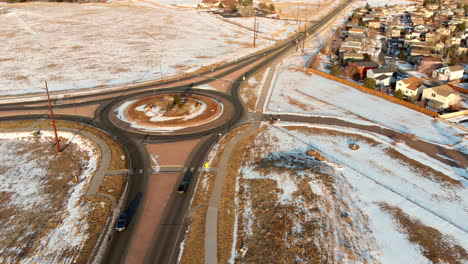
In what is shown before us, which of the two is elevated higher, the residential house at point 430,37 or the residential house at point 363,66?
the residential house at point 430,37

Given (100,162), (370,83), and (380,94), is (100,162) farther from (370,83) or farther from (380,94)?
(370,83)

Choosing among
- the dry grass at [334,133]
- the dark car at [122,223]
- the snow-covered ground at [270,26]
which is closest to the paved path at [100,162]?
the dark car at [122,223]

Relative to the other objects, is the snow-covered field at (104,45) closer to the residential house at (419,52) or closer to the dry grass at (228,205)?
the dry grass at (228,205)

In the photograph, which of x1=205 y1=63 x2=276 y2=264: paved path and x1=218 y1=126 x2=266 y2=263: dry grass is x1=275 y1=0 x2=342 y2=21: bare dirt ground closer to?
x1=205 y1=63 x2=276 y2=264: paved path

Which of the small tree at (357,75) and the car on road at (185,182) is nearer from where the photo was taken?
the car on road at (185,182)

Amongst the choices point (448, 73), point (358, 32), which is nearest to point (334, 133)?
point (448, 73)

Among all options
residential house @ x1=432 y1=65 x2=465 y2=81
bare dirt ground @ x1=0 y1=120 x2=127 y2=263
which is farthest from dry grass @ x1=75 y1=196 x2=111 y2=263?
residential house @ x1=432 y1=65 x2=465 y2=81
